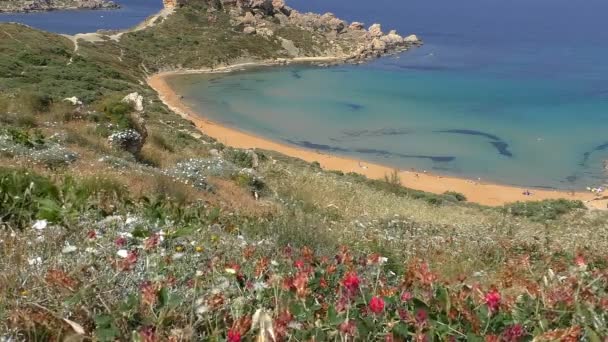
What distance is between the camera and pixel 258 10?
105 metres

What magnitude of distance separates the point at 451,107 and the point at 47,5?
133690 mm

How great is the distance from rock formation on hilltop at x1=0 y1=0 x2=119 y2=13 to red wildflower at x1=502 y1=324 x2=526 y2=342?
5926 inches

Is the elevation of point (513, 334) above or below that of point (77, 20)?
below

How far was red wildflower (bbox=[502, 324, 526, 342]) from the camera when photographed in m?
2.19

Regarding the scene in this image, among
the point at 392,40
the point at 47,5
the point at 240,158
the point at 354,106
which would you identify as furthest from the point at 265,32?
the point at 47,5

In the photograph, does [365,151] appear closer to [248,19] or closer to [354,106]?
[354,106]

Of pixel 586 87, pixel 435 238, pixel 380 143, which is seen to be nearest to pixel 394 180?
pixel 380 143

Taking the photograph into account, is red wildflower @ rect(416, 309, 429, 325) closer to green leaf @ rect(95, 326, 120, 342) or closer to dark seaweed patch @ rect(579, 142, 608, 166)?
green leaf @ rect(95, 326, 120, 342)

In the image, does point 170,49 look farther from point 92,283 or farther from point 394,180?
point 92,283

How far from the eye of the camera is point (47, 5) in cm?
15050

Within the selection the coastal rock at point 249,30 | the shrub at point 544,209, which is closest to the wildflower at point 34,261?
the shrub at point 544,209

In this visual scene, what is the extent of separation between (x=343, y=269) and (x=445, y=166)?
33.3 m

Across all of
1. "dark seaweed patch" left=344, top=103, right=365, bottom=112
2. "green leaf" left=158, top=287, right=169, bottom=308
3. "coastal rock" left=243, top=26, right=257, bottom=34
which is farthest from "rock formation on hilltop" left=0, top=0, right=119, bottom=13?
"green leaf" left=158, top=287, right=169, bottom=308

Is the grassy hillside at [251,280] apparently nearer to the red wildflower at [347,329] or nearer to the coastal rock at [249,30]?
the red wildflower at [347,329]
